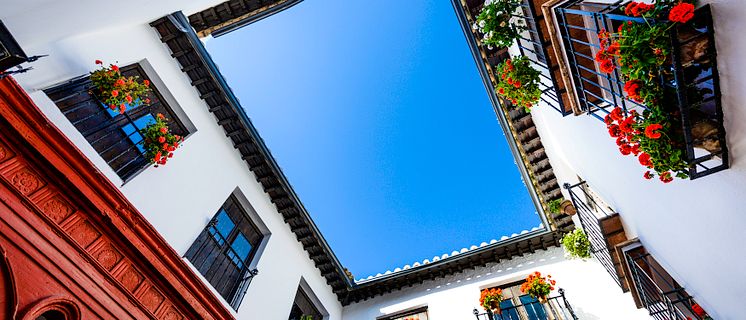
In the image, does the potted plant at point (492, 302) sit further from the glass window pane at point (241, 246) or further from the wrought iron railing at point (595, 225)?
the glass window pane at point (241, 246)

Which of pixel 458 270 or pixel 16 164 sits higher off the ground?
pixel 458 270

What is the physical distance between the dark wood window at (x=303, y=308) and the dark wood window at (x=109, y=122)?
591cm

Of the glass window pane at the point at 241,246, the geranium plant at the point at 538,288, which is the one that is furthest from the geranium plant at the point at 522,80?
the glass window pane at the point at 241,246

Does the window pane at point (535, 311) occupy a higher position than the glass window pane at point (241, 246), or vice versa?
the glass window pane at point (241, 246)

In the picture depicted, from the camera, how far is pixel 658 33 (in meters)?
2.92

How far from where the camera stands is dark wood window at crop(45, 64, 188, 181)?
548 centimetres

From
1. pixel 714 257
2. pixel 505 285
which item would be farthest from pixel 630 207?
pixel 505 285

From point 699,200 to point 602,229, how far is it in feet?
9.78

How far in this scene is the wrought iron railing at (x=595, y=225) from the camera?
22.3 feet

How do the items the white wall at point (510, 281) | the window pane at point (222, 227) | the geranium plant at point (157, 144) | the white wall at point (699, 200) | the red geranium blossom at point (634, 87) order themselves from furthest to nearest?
the white wall at point (510, 281) < the window pane at point (222, 227) < the geranium plant at point (157, 144) < the red geranium blossom at point (634, 87) < the white wall at point (699, 200)

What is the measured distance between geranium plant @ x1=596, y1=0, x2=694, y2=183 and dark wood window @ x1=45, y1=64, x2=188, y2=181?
7.27m

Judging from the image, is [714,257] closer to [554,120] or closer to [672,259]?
[672,259]

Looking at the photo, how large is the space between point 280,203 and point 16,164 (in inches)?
256

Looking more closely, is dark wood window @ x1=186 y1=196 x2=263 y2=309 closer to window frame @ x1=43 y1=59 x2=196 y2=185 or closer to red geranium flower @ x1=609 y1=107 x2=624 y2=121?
window frame @ x1=43 y1=59 x2=196 y2=185
